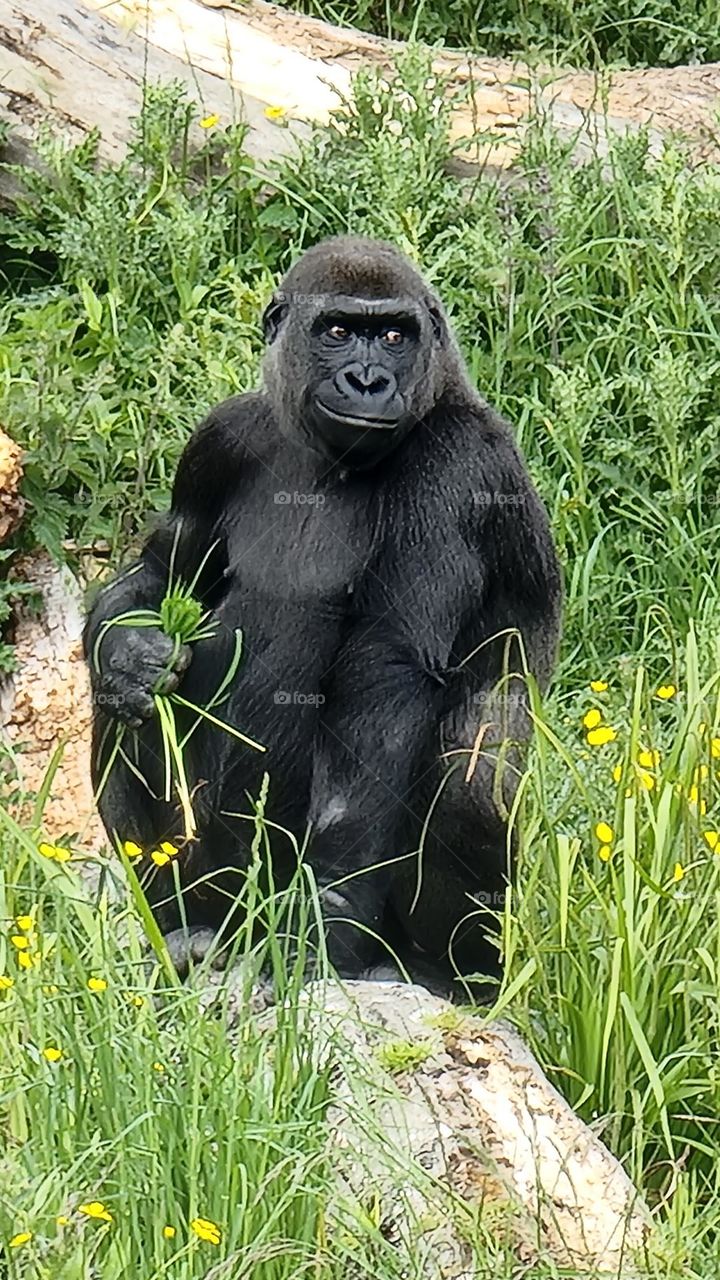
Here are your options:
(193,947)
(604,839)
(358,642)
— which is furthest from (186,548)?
(604,839)

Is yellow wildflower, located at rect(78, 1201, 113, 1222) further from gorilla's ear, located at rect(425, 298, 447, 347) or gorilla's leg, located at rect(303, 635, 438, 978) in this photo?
gorilla's ear, located at rect(425, 298, 447, 347)

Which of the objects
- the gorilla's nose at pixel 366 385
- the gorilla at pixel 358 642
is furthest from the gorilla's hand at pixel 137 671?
the gorilla's nose at pixel 366 385

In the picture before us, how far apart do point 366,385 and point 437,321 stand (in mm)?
306

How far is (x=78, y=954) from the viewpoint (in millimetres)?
3398

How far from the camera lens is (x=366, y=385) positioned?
3.81 metres

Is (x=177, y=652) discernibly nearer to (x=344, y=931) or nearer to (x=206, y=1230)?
(x=344, y=931)

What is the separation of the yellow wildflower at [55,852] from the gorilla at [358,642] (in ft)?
0.91

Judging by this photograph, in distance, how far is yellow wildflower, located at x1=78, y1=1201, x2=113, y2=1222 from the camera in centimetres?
285

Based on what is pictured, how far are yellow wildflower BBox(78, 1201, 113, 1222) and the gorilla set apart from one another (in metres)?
0.96

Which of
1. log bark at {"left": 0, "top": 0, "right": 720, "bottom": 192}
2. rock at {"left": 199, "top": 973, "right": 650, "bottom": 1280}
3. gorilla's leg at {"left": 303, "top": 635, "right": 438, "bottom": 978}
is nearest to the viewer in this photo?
rock at {"left": 199, "top": 973, "right": 650, "bottom": 1280}

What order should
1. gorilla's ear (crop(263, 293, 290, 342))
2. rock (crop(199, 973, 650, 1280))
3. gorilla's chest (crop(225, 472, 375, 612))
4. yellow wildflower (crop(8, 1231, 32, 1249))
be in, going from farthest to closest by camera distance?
gorilla's ear (crop(263, 293, 290, 342)), gorilla's chest (crop(225, 472, 375, 612)), rock (crop(199, 973, 650, 1280)), yellow wildflower (crop(8, 1231, 32, 1249))

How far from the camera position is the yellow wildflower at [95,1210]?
2.85 m

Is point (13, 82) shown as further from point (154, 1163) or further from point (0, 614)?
point (154, 1163)

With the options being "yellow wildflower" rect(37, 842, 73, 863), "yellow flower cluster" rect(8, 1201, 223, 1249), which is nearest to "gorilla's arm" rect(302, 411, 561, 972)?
"yellow wildflower" rect(37, 842, 73, 863)
